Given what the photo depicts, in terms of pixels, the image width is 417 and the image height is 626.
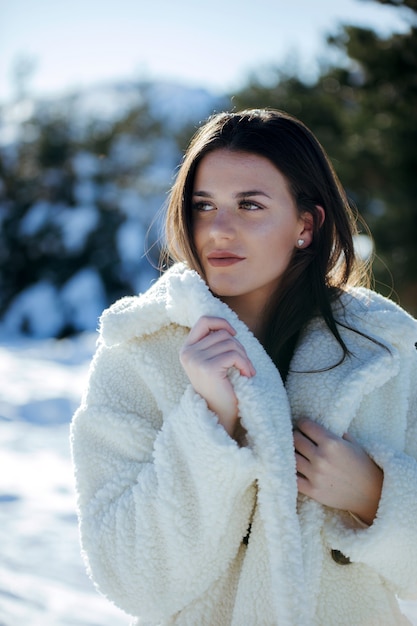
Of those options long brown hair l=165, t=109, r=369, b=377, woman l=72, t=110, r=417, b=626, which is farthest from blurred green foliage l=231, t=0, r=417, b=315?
woman l=72, t=110, r=417, b=626

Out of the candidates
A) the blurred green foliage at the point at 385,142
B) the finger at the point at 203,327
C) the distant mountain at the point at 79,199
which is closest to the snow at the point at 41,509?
the finger at the point at 203,327

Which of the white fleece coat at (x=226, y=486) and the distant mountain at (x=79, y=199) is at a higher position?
the white fleece coat at (x=226, y=486)

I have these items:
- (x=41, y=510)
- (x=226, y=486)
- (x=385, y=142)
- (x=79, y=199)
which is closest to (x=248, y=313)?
(x=226, y=486)

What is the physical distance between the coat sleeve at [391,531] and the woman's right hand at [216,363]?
0.28 meters

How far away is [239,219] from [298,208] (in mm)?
181

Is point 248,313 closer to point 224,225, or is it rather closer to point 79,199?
point 224,225

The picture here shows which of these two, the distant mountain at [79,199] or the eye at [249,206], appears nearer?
the eye at [249,206]

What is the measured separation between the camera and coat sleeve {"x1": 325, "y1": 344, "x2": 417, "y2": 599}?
1160 millimetres

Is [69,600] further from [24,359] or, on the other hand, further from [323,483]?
[24,359]

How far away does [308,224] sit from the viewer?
149cm

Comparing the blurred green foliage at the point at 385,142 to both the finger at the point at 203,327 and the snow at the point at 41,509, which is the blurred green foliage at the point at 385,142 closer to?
the snow at the point at 41,509

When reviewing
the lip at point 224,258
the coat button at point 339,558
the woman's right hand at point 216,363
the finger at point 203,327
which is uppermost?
the lip at point 224,258

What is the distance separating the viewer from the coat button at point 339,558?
1192mm

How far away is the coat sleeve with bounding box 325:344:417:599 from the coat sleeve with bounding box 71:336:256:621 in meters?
0.19
